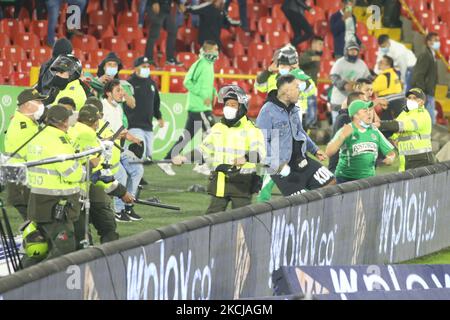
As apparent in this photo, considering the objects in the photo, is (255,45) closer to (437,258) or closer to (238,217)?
(437,258)

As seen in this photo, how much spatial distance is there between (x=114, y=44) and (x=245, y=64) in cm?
249

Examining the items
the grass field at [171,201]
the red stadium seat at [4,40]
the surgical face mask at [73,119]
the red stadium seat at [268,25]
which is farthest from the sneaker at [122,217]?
the red stadium seat at [268,25]

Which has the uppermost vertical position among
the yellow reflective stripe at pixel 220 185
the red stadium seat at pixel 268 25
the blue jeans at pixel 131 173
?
the red stadium seat at pixel 268 25

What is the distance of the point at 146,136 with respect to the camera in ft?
73.7

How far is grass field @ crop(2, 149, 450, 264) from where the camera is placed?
18734mm

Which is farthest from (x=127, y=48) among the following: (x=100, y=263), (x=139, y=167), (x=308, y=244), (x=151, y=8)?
(x=100, y=263)

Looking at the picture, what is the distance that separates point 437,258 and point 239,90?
3.51m

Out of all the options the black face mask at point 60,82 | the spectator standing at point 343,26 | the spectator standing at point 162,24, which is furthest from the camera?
the spectator standing at point 343,26

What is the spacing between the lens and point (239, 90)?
54.9 ft

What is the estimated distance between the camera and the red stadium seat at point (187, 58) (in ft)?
97.0

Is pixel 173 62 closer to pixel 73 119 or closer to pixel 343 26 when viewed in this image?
pixel 343 26

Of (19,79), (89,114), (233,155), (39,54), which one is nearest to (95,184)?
(89,114)

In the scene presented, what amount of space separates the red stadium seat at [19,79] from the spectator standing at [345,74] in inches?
208

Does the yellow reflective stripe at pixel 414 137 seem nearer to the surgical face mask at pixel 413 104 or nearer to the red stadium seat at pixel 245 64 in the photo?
the surgical face mask at pixel 413 104
